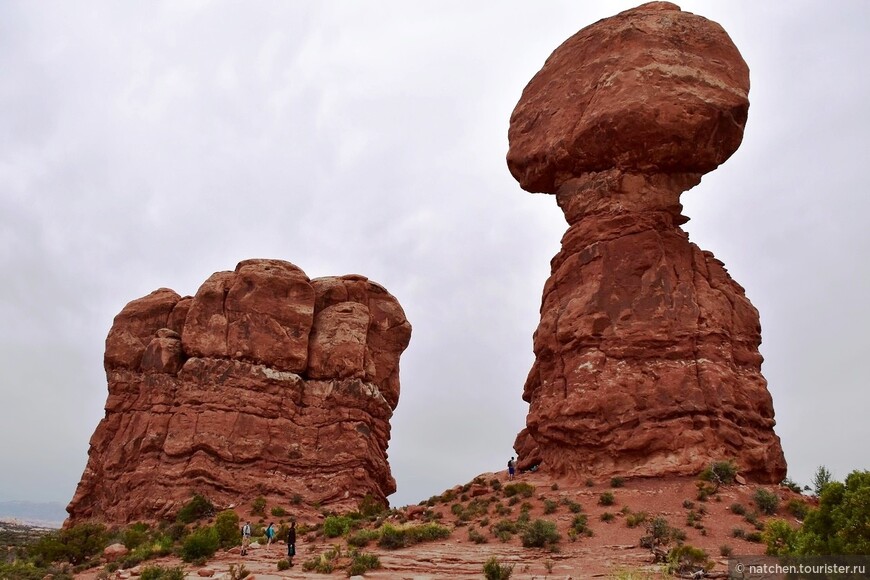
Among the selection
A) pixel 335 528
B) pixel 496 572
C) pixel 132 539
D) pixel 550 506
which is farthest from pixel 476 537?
pixel 132 539

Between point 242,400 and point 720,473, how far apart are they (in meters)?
27.4

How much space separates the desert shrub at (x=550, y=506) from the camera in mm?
21875

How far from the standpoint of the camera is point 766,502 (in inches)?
813

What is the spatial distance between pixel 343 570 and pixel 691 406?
14.1 m

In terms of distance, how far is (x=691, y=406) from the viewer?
929 inches

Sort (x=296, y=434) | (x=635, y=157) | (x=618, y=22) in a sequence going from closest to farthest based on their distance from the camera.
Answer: (x=635, y=157), (x=618, y=22), (x=296, y=434)

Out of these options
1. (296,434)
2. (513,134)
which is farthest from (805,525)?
(296,434)

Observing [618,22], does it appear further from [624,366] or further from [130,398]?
[130,398]

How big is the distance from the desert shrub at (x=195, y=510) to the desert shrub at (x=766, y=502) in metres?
26.9

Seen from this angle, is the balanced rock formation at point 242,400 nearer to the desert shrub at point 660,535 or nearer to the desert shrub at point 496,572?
the desert shrub at point 660,535

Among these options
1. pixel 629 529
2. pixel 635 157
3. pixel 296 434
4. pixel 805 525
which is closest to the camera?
pixel 805 525

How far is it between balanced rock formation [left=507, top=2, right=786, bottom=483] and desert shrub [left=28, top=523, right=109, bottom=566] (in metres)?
20.3

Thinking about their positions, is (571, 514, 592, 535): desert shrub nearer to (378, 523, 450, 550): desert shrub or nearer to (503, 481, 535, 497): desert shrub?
(503, 481, 535, 497): desert shrub

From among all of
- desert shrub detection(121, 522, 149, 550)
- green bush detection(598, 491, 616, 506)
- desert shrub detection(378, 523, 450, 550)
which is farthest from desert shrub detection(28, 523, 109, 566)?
green bush detection(598, 491, 616, 506)
